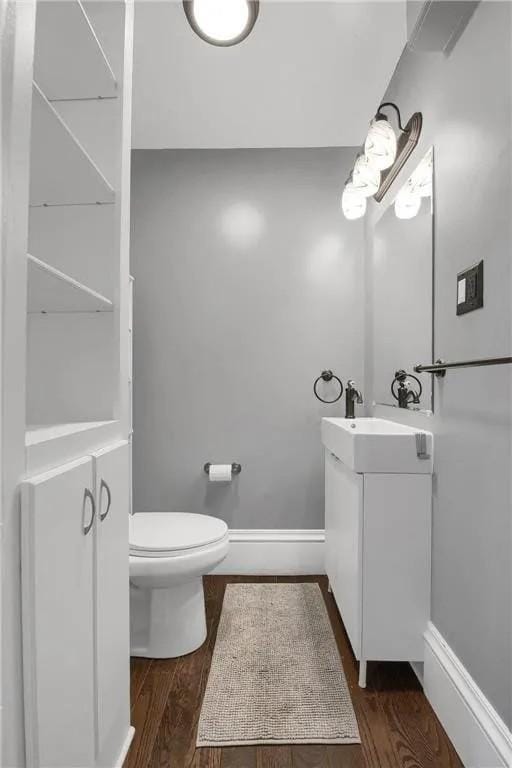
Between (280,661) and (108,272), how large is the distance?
150 cm

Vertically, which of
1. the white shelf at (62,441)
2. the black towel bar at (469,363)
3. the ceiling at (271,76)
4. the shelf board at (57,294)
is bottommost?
the white shelf at (62,441)

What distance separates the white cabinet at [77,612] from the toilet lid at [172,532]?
367 millimetres

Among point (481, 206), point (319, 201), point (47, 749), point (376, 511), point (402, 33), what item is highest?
point (402, 33)

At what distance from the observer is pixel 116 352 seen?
1.22 meters

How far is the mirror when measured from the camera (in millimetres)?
1551

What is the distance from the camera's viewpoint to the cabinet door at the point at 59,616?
2.41ft

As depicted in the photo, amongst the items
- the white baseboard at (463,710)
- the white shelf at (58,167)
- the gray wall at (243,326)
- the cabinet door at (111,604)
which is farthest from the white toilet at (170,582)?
the white shelf at (58,167)

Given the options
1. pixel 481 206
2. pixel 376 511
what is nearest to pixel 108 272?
pixel 481 206

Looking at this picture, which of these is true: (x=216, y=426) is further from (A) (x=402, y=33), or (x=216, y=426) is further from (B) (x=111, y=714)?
(A) (x=402, y=33)

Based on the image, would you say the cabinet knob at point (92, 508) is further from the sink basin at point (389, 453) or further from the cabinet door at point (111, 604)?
the sink basin at point (389, 453)

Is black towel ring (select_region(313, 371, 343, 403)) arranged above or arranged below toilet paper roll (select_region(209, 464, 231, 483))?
above

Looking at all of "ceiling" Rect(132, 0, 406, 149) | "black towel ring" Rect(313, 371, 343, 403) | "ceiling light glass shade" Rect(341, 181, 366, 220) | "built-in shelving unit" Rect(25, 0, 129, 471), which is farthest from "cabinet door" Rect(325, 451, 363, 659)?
"ceiling" Rect(132, 0, 406, 149)

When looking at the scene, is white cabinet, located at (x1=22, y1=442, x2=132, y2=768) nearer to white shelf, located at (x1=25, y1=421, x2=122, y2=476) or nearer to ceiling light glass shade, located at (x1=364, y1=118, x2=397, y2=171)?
white shelf, located at (x1=25, y1=421, x2=122, y2=476)

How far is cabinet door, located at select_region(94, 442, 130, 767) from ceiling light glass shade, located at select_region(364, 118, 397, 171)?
1.45 meters
